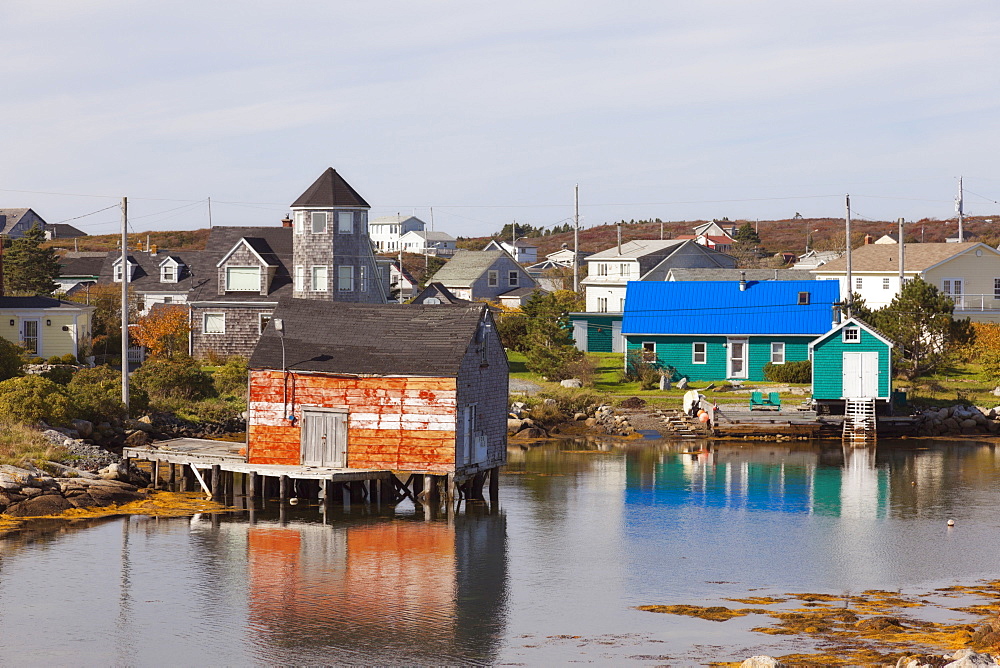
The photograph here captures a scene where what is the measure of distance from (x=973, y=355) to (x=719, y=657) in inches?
1859

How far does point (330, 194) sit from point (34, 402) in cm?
2287

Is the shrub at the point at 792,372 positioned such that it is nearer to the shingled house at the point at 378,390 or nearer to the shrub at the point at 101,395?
the shingled house at the point at 378,390

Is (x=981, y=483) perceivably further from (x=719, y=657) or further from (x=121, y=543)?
(x=121, y=543)

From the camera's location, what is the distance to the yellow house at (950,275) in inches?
2965

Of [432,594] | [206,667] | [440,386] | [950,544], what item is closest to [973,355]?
[950,544]

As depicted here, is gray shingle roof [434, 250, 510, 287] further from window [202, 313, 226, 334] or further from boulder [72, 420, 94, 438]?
boulder [72, 420, 94, 438]

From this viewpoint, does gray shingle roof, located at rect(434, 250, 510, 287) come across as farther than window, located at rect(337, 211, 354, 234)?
Yes

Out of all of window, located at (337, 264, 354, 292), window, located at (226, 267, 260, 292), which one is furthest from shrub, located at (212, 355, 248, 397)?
window, located at (226, 267, 260, 292)

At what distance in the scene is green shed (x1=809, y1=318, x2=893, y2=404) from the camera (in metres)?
54.0

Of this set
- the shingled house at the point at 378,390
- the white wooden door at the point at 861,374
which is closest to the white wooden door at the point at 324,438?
the shingled house at the point at 378,390

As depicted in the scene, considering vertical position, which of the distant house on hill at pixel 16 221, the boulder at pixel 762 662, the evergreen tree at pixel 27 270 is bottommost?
the boulder at pixel 762 662

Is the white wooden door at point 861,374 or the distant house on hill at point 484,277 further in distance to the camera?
the distant house on hill at point 484,277

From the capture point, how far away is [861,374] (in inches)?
2133

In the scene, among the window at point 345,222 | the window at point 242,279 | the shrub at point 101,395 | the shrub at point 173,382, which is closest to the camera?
the shrub at point 101,395
